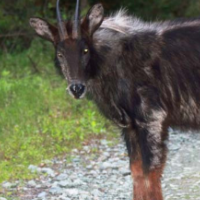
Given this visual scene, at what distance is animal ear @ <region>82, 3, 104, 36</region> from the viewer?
741 centimetres

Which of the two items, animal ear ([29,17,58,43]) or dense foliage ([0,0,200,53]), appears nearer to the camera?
animal ear ([29,17,58,43])

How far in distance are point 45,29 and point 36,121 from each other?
3575 millimetres

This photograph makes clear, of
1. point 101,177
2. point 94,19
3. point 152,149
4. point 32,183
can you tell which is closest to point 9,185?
point 32,183

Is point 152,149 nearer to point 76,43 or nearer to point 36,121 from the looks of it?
point 76,43

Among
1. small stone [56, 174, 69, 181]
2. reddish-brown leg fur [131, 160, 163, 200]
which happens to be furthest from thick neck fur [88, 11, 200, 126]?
small stone [56, 174, 69, 181]

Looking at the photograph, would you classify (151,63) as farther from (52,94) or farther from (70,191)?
(52,94)

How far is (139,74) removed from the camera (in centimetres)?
747

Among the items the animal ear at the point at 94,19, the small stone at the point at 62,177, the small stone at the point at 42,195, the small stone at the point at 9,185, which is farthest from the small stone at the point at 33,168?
the animal ear at the point at 94,19

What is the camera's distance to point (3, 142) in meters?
10.1

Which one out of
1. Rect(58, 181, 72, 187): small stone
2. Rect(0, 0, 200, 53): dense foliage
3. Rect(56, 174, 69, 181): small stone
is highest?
Rect(0, 0, 200, 53): dense foliage

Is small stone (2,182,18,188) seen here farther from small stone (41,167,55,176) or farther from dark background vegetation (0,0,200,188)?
small stone (41,167,55,176)

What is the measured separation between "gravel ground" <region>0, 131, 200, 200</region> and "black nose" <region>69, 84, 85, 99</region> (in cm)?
142

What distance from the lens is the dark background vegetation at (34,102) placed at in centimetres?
991

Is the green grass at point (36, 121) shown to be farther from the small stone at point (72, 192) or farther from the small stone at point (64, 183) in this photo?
the small stone at point (72, 192)
